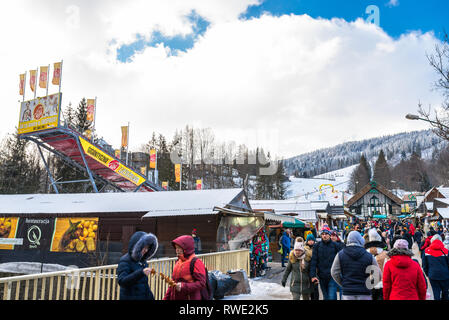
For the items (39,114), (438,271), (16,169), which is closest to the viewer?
(438,271)

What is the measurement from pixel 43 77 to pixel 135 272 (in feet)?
94.0

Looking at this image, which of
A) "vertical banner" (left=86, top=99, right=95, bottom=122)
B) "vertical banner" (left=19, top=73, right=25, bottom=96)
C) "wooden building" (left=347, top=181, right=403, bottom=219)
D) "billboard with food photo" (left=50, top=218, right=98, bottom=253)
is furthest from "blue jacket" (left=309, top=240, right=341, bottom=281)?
"wooden building" (left=347, top=181, right=403, bottom=219)

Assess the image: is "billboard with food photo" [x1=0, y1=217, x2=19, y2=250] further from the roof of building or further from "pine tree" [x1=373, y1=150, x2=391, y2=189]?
"pine tree" [x1=373, y1=150, x2=391, y2=189]

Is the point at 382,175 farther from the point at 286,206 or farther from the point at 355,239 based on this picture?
the point at 355,239

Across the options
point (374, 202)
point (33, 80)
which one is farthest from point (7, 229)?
point (374, 202)

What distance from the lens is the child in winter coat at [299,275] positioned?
6668 mm

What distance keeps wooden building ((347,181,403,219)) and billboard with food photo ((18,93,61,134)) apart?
2814 inches

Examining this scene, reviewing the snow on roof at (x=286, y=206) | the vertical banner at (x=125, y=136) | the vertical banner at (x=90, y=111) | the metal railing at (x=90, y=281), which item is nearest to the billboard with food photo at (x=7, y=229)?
the metal railing at (x=90, y=281)

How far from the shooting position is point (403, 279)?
4.39 m
